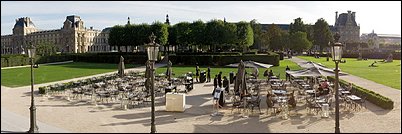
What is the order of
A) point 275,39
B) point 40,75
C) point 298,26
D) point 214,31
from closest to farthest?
point 40,75, point 214,31, point 275,39, point 298,26

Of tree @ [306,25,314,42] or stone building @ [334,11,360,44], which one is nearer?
tree @ [306,25,314,42]

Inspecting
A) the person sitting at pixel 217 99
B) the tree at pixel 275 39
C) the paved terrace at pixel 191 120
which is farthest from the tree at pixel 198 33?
the person sitting at pixel 217 99

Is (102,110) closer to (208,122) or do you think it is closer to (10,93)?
(208,122)

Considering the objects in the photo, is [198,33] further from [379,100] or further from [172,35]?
[379,100]

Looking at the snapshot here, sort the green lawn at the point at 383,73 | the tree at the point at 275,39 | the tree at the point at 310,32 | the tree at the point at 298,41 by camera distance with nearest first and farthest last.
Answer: the green lawn at the point at 383,73, the tree at the point at 298,41, the tree at the point at 275,39, the tree at the point at 310,32

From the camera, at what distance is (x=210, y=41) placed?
207ft

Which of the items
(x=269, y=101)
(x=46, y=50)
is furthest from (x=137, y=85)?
(x=46, y=50)

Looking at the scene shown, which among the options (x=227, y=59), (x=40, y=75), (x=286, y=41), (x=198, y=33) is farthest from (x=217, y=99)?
(x=286, y=41)

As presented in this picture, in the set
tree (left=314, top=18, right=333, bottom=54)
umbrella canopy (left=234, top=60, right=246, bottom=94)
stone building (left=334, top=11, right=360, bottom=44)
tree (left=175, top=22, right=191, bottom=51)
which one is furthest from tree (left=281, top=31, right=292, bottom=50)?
umbrella canopy (left=234, top=60, right=246, bottom=94)

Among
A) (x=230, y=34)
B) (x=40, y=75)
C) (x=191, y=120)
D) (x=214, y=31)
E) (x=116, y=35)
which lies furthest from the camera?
(x=116, y=35)

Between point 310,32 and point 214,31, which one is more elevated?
point 310,32

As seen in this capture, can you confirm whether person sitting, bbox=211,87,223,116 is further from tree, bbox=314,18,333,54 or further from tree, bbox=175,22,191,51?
tree, bbox=314,18,333,54

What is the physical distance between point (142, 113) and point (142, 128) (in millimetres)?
3225

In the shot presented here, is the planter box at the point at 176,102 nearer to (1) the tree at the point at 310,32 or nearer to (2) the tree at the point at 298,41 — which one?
(2) the tree at the point at 298,41
